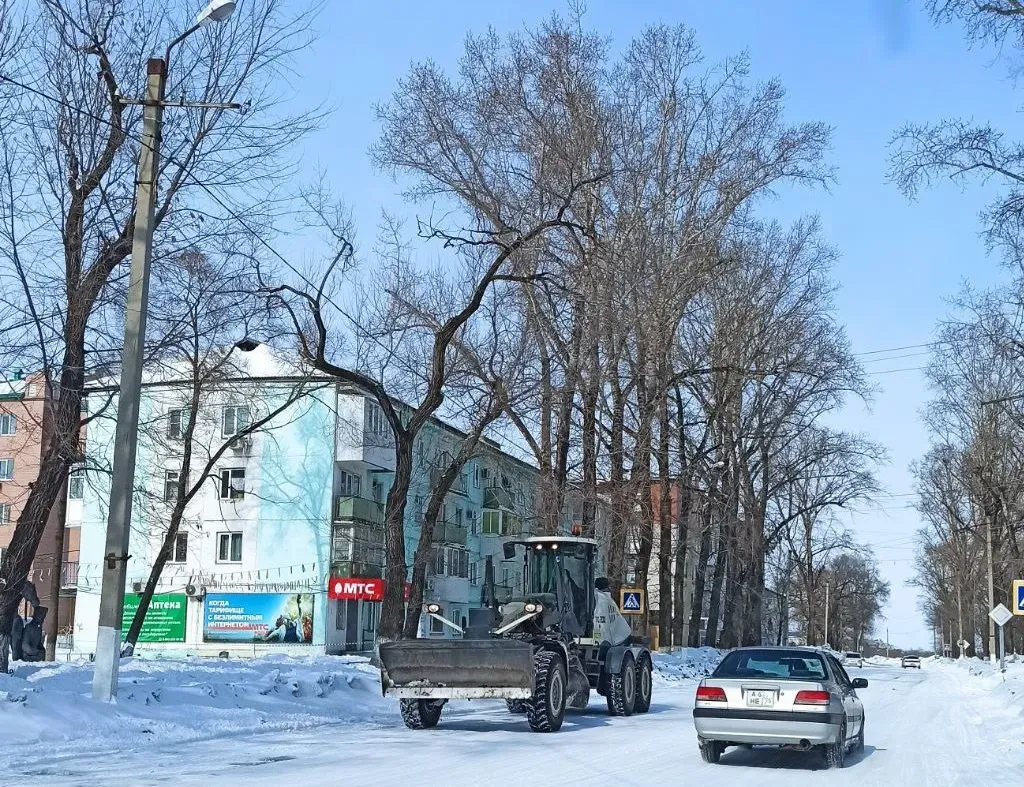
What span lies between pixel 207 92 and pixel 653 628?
141 ft

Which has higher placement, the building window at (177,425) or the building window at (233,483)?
the building window at (177,425)

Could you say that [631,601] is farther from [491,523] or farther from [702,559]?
[491,523]

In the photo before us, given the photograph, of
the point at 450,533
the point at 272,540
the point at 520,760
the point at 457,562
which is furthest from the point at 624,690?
the point at 457,562

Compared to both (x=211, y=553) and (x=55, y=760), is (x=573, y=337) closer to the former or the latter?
(x=55, y=760)

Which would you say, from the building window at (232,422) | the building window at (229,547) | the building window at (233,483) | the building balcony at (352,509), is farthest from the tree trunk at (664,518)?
the building window at (233,483)

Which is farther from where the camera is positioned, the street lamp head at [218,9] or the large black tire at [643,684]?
the large black tire at [643,684]

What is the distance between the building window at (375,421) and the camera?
53.4 metres

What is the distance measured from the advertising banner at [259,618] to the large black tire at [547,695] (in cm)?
3760

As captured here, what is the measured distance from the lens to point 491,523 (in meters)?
70.0

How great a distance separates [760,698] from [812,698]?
0.58 metres

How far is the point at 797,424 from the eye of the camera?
4562 cm

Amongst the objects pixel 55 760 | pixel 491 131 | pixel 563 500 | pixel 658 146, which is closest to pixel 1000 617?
pixel 563 500

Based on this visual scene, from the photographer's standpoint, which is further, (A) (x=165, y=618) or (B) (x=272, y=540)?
(B) (x=272, y=540)

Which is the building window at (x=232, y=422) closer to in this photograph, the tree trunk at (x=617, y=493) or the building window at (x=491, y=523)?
the building window at (x=491, y=523)
